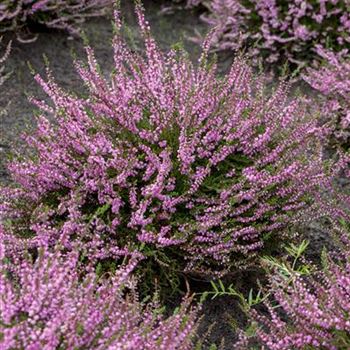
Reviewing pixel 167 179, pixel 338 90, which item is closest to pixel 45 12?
pixel 338 90

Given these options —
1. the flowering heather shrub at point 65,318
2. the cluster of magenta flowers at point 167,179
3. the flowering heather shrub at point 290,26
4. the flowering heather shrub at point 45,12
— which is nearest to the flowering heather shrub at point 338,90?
the flowering heather shrub at point 290,26

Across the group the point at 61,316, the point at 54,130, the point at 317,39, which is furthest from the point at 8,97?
the point at 61,316

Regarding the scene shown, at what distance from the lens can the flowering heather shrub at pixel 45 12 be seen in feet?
18.0

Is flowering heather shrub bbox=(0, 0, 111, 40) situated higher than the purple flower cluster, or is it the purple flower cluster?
flowering heather shrub bbox=(0, 0, 111, 40)

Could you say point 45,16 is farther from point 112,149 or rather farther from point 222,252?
point 222,252

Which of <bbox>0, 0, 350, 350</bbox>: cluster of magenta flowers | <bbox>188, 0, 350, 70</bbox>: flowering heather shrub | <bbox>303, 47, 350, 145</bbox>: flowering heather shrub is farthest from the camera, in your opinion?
<bbox>188, 0, 350, 70</bbox>: flowering heather shrub

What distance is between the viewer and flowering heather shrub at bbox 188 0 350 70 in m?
5.63

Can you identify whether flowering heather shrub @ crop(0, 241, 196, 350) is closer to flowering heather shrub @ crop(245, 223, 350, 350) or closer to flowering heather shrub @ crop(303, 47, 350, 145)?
flowering heather shrub @ crop(245, 223, 350, 350)

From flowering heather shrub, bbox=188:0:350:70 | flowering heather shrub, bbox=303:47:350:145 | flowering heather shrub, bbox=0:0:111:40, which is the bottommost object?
flowering heather shrub, bbox=303:47:350:145

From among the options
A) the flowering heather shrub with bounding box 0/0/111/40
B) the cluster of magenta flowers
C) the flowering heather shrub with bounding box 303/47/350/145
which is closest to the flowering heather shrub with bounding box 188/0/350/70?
the flowering heather shrub with bounding box 303/47/350/145

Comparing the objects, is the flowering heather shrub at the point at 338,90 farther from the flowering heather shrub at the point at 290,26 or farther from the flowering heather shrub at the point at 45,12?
the flowering heather shrub at the point at 45,12

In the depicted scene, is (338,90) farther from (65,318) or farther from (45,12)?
(65,318)

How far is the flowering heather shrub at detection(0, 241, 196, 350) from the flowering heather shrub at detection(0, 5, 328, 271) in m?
0.60

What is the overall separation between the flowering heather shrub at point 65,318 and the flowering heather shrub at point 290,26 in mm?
3441
